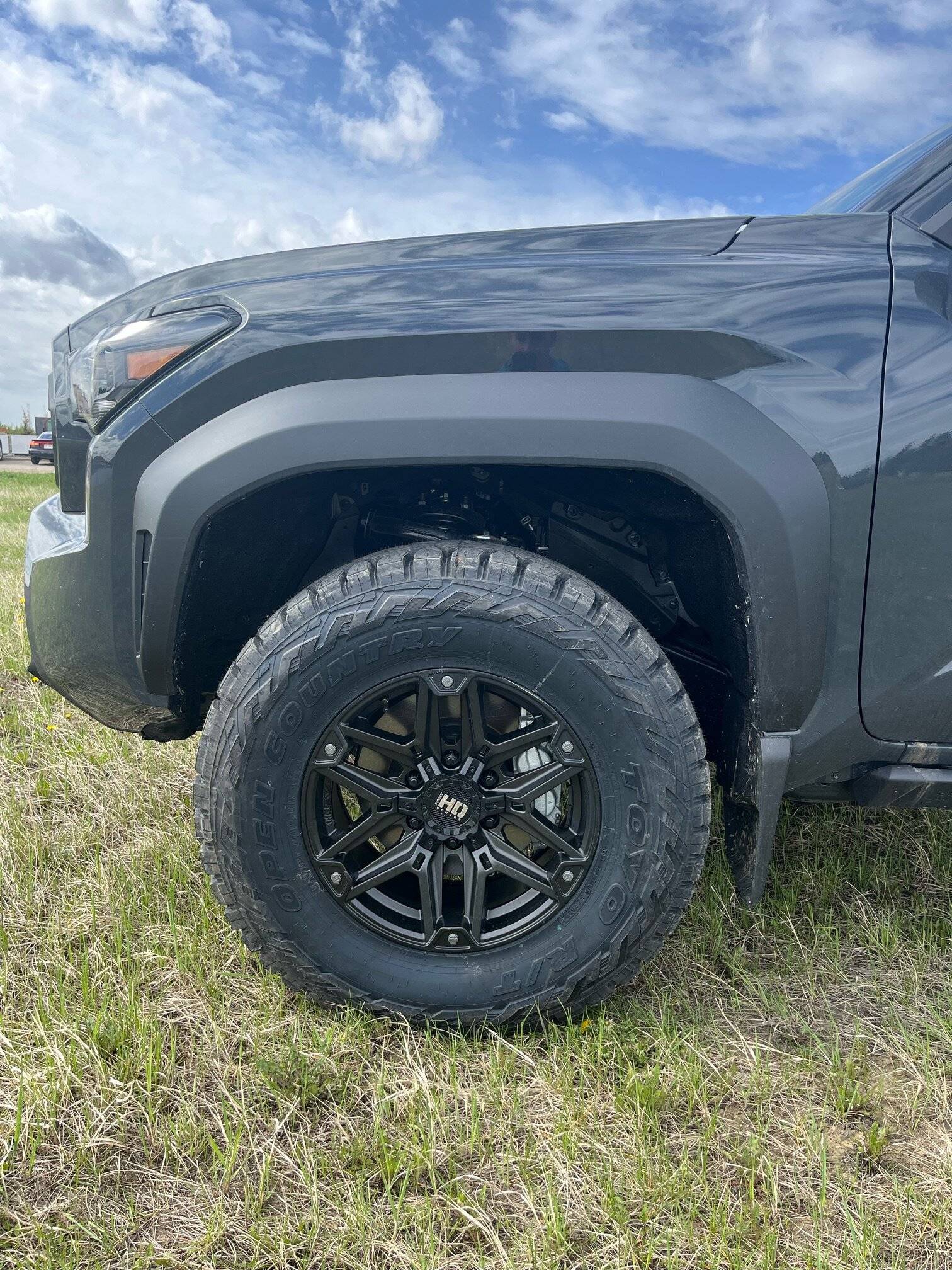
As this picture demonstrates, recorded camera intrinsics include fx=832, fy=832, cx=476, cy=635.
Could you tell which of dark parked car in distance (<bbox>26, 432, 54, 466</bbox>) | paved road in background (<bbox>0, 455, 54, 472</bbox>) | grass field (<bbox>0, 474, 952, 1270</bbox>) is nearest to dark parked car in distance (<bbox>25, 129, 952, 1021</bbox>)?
grass field (<bbox>0, 474, 952, 1270</bbox>)

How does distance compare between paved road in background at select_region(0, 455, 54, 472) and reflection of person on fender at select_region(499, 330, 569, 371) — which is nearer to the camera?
reflection of person on fender at select_region(499, 330, 569, 371)

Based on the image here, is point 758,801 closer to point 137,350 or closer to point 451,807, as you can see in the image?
point 451,807

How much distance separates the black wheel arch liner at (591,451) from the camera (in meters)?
1.49

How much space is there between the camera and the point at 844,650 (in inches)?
60.6

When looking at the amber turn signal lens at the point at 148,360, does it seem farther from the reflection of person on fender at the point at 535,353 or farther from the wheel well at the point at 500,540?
the reflection of person on fender at the point at 535,353

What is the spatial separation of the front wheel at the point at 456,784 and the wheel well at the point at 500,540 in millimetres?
210

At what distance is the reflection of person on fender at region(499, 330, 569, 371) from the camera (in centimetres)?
154

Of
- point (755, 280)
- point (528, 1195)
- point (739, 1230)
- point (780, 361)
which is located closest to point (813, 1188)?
point (739, 1230)

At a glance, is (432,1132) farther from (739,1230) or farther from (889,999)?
(889,999)

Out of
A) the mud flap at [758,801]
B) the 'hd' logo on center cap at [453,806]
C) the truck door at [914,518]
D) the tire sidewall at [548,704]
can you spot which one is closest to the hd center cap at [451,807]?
the 'hd' logo on center cap at [453,806]

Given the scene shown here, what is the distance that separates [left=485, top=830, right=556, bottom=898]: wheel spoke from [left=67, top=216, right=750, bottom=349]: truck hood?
113 centimetres

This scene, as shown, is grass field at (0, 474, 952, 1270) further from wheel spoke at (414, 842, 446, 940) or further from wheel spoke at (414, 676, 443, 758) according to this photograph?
A: wheel spoke at (414, 676, 443, 758)

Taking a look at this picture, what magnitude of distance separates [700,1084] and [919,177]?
1.87m

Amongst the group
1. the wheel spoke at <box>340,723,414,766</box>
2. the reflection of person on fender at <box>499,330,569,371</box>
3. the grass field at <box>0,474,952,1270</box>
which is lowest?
the grass field at <box>0,474,952,1270</box>
